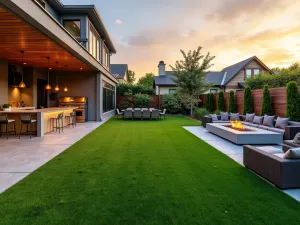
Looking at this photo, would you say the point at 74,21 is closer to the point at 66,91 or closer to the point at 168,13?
the point at 66,91

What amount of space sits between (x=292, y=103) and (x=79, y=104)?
11419mm

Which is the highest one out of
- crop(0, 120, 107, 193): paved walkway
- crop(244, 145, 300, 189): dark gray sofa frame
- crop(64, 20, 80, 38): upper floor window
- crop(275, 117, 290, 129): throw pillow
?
crop(64, 20, 80, 38): upper floor window

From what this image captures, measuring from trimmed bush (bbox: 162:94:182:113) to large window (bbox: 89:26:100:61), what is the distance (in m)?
8.21

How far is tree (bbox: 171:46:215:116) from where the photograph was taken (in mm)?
17250

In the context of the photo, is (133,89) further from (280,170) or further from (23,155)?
(280,170)

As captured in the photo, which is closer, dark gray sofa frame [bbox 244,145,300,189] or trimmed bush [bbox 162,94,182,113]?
dark gray sofa frame [bbox 244,145,300,189]

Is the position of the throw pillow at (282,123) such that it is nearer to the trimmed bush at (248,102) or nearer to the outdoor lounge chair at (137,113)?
the trimmed bush at (248,102)

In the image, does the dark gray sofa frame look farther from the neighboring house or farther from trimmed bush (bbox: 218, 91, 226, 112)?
the neighboring house

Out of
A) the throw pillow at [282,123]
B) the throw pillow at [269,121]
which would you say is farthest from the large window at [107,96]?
the throw pillow at [282,123]

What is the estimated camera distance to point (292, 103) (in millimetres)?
8406

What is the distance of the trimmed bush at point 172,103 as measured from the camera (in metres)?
20.5

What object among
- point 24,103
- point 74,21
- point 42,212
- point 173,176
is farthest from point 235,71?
point 42,212

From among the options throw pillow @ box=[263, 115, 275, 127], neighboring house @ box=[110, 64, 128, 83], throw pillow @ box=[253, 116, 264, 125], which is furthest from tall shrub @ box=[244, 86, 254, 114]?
neighboring house @ box=[110, 64, 128, 83]

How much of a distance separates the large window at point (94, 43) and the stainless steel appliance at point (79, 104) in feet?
10.1
